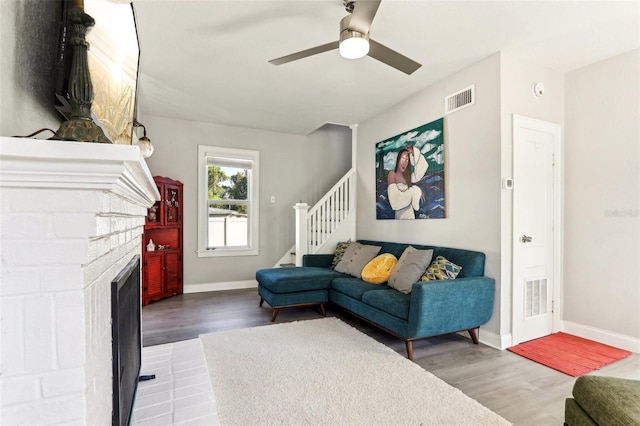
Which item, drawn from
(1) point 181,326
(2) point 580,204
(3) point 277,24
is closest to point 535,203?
(2) point 580,204

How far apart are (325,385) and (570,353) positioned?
223cm

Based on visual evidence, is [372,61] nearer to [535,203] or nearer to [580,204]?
[535,203]

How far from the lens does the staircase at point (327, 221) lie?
15.4 ft

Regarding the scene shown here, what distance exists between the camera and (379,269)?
348cm

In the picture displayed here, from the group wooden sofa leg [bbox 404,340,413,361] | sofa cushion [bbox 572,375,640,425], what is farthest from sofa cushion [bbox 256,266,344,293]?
sofa cushion [bbox 572,375,640,425]

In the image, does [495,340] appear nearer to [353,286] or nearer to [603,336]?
[603,336]

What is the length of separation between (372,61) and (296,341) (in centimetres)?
279

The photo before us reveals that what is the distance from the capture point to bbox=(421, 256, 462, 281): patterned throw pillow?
2.87 metres

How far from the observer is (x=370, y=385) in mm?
2111

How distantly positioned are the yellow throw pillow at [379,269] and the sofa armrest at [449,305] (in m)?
0.85

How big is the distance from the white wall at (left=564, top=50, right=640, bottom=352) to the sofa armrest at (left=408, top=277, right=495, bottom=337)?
1.08 m

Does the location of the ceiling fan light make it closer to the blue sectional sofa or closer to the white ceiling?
the white ceiling

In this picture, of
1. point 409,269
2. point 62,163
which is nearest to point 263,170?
point 409,269

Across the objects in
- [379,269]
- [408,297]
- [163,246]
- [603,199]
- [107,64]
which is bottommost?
[408,297]
